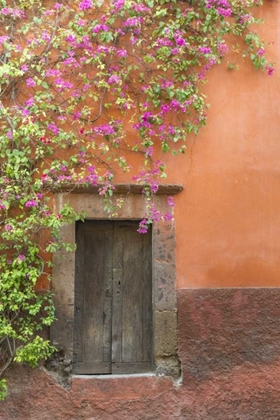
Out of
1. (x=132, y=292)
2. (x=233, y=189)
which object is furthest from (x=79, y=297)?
(x=233, y=189)

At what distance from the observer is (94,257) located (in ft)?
16.2

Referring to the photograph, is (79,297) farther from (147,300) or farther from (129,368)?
(129,368)

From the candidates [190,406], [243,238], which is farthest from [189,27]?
[190,406]

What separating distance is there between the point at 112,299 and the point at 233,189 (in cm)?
145

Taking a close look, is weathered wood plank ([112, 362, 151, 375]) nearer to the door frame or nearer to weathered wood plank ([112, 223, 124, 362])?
weathered wood plank ([112, 223, 124, 362])

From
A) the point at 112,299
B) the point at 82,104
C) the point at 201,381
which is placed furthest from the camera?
the point at 112,299

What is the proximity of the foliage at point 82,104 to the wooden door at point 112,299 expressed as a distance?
307 millimetres

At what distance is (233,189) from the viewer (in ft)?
16.2

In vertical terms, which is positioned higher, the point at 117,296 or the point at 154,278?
the point at 154,278

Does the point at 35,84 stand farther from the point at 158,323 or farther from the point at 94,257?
the point at 158,323

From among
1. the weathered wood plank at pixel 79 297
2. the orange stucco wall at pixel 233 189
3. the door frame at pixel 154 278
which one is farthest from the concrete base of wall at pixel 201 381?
the weathered wood plank at pixel 79 297

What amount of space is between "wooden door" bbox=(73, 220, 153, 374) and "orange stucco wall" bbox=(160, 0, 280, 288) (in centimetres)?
42

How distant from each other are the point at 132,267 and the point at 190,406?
127 centimetres

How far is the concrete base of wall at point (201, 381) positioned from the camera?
4.48m
